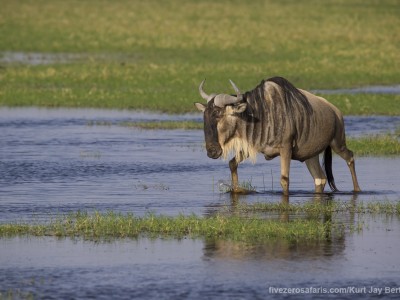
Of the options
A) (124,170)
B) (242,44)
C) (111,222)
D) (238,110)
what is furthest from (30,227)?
(242,44)

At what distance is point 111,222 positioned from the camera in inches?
508

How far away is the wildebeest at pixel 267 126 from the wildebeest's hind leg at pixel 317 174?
1 centimetres

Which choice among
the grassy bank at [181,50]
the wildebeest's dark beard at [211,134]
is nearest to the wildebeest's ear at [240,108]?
the wildebeest's dark beard at [211,134]

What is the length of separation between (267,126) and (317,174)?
46.7 inches

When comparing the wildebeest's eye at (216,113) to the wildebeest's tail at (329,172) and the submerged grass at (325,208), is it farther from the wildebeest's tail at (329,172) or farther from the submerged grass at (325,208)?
the wildebeest's tail at (329,172)

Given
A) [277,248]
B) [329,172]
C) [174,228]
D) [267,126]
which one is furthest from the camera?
[329,172]

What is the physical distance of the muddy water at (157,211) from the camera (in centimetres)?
1052

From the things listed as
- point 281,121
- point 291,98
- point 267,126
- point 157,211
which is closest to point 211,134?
point 267,126

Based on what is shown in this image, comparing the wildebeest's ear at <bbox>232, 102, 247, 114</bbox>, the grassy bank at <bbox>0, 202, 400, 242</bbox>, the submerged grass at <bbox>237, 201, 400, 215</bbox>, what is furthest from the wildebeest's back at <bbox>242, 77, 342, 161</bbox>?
the grassy bank at <bbox>0, 202, 400, 242</bbox>

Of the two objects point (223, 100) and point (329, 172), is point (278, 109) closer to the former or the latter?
point (223, 100)

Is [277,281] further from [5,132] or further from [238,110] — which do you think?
[5,132]

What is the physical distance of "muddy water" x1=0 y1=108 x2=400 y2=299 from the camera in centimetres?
1052

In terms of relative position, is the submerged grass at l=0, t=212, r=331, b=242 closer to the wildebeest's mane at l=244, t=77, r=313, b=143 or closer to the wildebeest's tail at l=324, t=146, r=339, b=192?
the wildebeest's mane at l=244, t=77, r=313, b=143

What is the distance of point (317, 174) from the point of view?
1633cm
